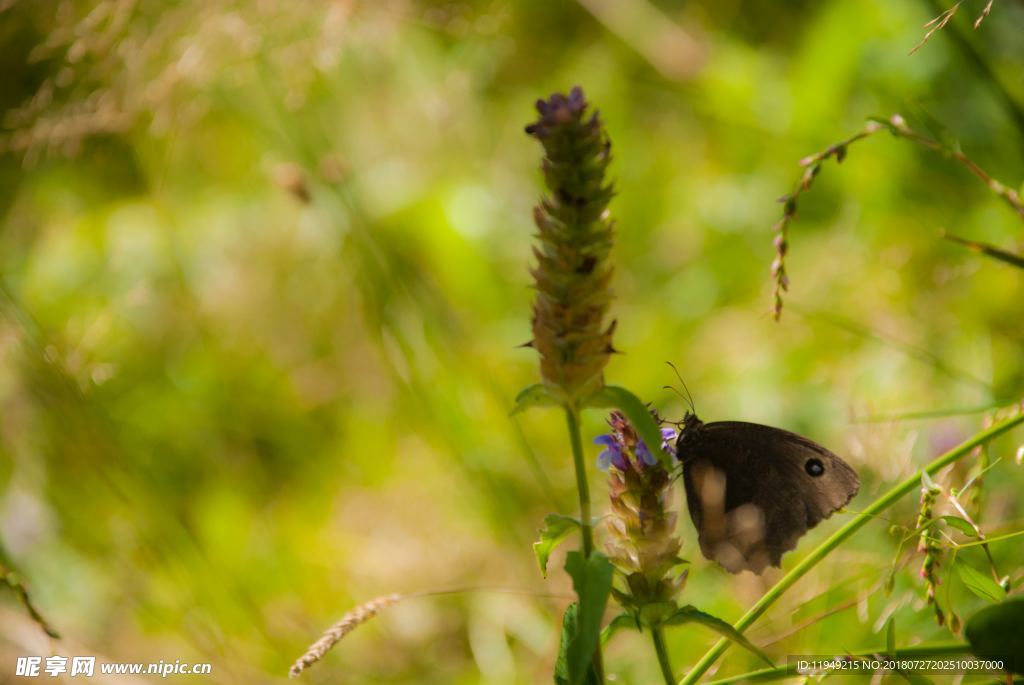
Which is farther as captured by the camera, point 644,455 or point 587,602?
point 644,455

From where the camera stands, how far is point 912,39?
241cm

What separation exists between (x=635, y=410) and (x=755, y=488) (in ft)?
1.52

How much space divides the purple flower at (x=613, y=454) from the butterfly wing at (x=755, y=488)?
0.18 m

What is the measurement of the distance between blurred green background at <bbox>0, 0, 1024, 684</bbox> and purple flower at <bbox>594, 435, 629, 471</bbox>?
0.52 meters

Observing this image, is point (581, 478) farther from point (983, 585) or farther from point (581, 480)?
point (983, 585)

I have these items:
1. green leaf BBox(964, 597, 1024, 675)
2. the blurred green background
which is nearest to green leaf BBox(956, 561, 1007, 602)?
green leaf BBox(964, 597, 1024, 675)

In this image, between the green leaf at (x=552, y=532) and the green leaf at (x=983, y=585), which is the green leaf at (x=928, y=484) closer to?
the green leaf at (x=983, y=585)

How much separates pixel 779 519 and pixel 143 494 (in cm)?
151

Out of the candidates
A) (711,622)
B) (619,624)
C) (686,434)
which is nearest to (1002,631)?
(711,622)

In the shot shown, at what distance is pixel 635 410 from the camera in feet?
3.09

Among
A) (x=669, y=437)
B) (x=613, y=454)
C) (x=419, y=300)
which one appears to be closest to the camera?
(x=613, y=454)

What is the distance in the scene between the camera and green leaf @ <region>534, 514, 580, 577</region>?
0.98 m

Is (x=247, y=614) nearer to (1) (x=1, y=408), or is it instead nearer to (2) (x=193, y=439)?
(2) (x=193, y=439)

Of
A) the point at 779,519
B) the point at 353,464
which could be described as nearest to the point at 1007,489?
the point at 779,519
